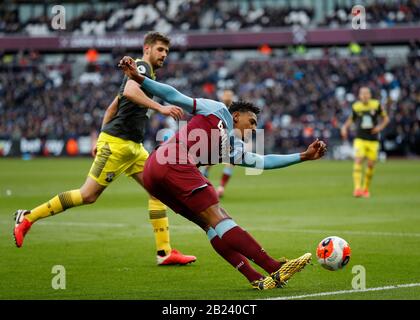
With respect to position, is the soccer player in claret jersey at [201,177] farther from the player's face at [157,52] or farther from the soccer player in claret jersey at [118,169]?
the soccer player in claret jersey at [118,169]

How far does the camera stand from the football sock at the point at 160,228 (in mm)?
10203

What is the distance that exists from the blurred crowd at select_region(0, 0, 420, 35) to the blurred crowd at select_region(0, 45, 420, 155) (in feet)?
7.39

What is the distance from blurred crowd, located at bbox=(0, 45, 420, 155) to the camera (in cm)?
4431

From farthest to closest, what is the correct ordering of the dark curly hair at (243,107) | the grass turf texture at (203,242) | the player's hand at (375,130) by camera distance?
the player's hand at (375,130), the dark curly hair at (243,107), the grass turf texture at (203,242)

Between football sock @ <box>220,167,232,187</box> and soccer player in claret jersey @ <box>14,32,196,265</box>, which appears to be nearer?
soccer player in claret jersey @ <box>14,32,196,265</box>

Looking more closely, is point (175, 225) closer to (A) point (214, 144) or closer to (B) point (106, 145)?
(B) point (106, 145)

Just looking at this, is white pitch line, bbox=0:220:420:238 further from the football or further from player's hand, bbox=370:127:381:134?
player's hand, bbox=370:127:381:134

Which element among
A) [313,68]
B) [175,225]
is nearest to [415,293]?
[175,225]

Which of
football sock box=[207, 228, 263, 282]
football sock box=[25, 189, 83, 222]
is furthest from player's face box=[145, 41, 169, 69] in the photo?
football sock box=[207, 228, 263, 282]

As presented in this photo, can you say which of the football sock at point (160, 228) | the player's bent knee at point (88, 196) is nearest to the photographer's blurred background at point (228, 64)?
the football sock at point (160, 228)

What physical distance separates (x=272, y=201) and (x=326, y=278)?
34.2ft

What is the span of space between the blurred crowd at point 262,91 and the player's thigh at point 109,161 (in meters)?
32.7

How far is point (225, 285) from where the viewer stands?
8.55m

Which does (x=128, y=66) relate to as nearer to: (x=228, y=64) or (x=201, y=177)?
(x=201, y=177)
